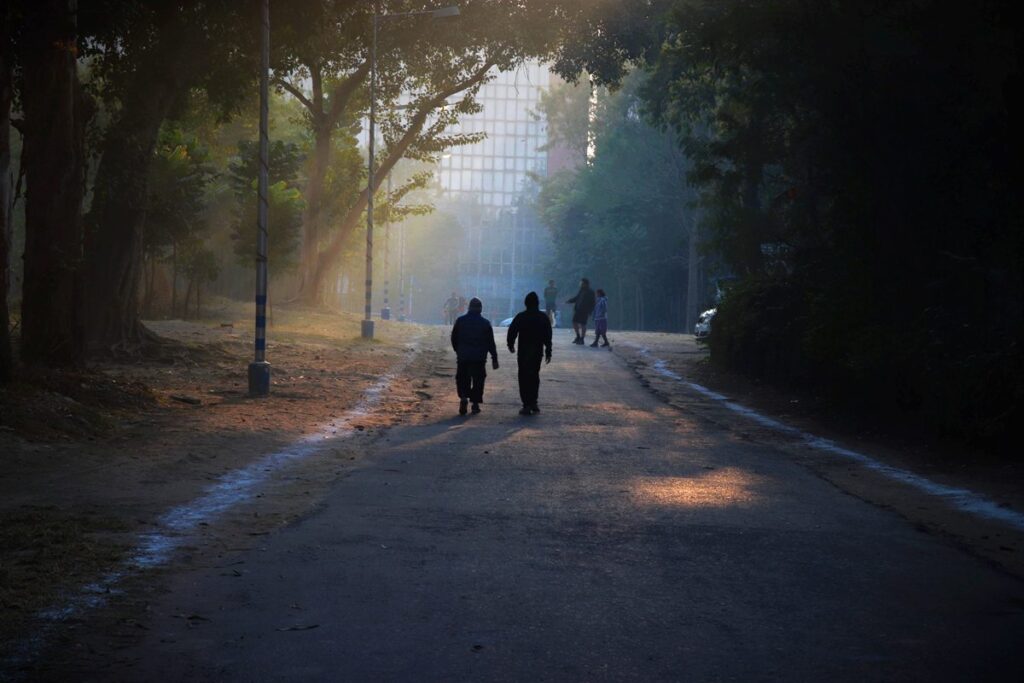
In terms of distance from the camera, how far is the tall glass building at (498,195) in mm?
166000

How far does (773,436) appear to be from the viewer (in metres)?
16.5

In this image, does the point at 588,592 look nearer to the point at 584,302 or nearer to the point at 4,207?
the point at 4,207

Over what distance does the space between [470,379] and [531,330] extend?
162 cm

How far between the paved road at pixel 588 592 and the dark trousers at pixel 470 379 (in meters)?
6.50

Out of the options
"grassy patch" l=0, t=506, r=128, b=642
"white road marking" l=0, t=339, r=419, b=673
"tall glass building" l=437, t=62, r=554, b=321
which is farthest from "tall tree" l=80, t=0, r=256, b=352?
"tall glass building" l=437, t=62, r=554, b=321

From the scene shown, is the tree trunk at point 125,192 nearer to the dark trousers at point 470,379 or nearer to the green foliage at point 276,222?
the dark trousers at point 470,379

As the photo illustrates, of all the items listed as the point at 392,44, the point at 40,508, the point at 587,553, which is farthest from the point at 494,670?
the point at 392,44

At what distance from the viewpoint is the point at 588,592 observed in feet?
23.0

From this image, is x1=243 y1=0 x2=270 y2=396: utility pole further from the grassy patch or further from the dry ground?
the grassy patch

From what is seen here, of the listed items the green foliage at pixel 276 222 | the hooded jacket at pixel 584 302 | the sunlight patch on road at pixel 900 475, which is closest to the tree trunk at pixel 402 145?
the green foliage at pixel 276 222

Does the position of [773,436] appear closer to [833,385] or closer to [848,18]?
[833,385]

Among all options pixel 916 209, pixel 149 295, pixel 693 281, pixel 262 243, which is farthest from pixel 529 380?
pixel 693 281

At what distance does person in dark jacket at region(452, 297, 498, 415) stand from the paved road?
6.55 meters

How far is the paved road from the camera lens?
18.4 feet
